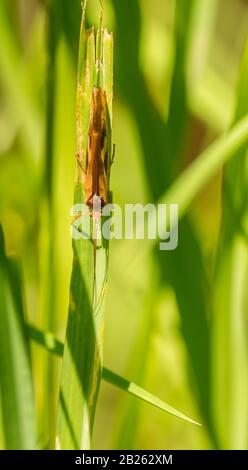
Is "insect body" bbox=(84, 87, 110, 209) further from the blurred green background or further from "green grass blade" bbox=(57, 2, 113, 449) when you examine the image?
the blurred green background

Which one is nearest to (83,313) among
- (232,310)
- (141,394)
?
(141,394)

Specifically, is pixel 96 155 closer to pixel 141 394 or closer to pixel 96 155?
pixel 96 155

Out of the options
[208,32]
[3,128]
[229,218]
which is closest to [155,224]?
[229,218]

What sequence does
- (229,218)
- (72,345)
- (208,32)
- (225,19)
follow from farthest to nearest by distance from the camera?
(225,19) → (208,32) → (229,218) → (72,345)

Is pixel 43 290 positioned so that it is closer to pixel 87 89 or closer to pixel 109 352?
pixel 87 89

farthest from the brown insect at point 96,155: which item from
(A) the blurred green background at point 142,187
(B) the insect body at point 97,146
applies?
(A) the blurred green background at point 142,187

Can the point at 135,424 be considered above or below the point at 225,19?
below

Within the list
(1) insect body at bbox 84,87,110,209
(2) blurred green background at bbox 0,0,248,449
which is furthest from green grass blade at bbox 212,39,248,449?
(1) insect body at bbox 84,87,110,209
